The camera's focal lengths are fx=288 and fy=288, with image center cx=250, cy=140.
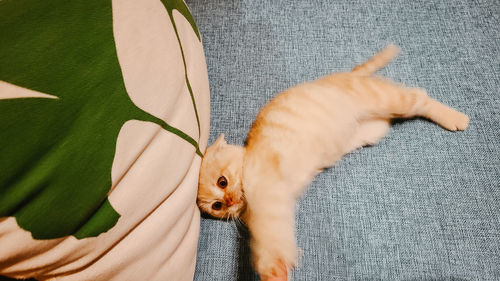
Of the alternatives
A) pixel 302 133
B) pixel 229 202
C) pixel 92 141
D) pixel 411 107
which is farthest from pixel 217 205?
pixel 411 107

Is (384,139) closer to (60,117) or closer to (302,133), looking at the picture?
(302,133)

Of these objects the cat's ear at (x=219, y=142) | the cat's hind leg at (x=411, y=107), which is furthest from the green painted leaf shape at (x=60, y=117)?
the cat's hind leg at (x=411, y=107)

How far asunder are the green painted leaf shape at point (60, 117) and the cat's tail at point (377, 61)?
0.68 metres

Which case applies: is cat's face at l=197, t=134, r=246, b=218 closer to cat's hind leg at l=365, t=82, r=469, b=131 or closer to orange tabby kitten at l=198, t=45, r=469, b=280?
orange tabby kitten at l=198, t=45, r=469, b=280

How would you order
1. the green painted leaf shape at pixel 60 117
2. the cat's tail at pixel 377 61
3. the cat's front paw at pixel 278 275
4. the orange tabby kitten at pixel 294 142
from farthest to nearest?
the cat's tail at pixel 377 61, the orange tabby kitten at pixel 294 142, the cat's front paw at pixel 278 275, the green painted leaf shape at pixel 60 117

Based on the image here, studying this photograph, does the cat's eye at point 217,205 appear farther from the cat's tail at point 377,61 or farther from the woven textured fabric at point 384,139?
the cat's tail at point 377,61

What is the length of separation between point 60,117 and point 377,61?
2.71 feet

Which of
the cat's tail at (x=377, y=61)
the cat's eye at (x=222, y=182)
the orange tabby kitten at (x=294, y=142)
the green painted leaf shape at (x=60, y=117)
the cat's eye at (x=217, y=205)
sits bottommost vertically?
the cat's eye at (x=217, y=205)

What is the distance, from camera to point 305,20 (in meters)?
0.99

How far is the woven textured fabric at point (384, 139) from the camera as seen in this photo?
26.7 inches

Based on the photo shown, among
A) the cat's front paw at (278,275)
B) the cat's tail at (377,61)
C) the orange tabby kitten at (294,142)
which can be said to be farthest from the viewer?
the cat's tail at (377,61)

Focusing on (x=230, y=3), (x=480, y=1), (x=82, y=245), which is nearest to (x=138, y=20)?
(x=82, y=245)

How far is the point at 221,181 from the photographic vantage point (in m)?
0.80

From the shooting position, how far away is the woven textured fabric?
68 centimetres
